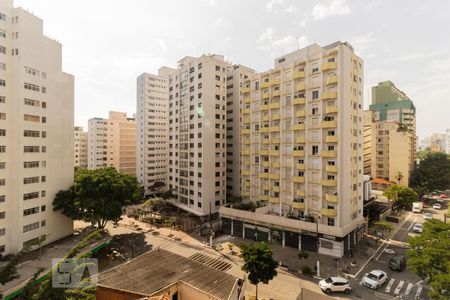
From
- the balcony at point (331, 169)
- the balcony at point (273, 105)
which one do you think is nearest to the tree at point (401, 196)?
the balcony at point (331, 169)

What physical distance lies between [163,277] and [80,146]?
11379 cm

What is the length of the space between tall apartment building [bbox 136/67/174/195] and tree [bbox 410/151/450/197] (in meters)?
81.1

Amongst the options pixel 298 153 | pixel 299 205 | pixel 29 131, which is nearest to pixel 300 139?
pixel 298 153

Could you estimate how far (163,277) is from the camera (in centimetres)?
2091

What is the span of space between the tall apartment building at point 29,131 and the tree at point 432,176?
92032 mm

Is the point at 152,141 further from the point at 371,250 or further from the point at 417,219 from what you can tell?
the point at 417,219

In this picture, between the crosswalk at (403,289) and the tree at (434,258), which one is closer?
the tree at (434,258)

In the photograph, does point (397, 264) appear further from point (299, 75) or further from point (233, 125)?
point (233, 125)

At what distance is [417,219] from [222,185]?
45.4 meters

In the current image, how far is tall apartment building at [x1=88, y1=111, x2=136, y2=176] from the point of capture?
3944 inches

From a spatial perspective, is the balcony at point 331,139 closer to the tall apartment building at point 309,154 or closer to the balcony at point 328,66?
the tall apartment building at point 309,154

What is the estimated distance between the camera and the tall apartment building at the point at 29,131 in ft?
116

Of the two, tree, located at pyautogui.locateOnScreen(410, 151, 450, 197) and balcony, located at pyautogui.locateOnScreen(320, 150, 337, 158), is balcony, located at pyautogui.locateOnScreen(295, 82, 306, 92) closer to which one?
balcony, located at pyautogui.locateOnScreen(320, 150, 337, 158)

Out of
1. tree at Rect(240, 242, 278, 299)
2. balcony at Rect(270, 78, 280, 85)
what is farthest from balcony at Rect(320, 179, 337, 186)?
balcony at Rect(270, 78, 280, 85)
